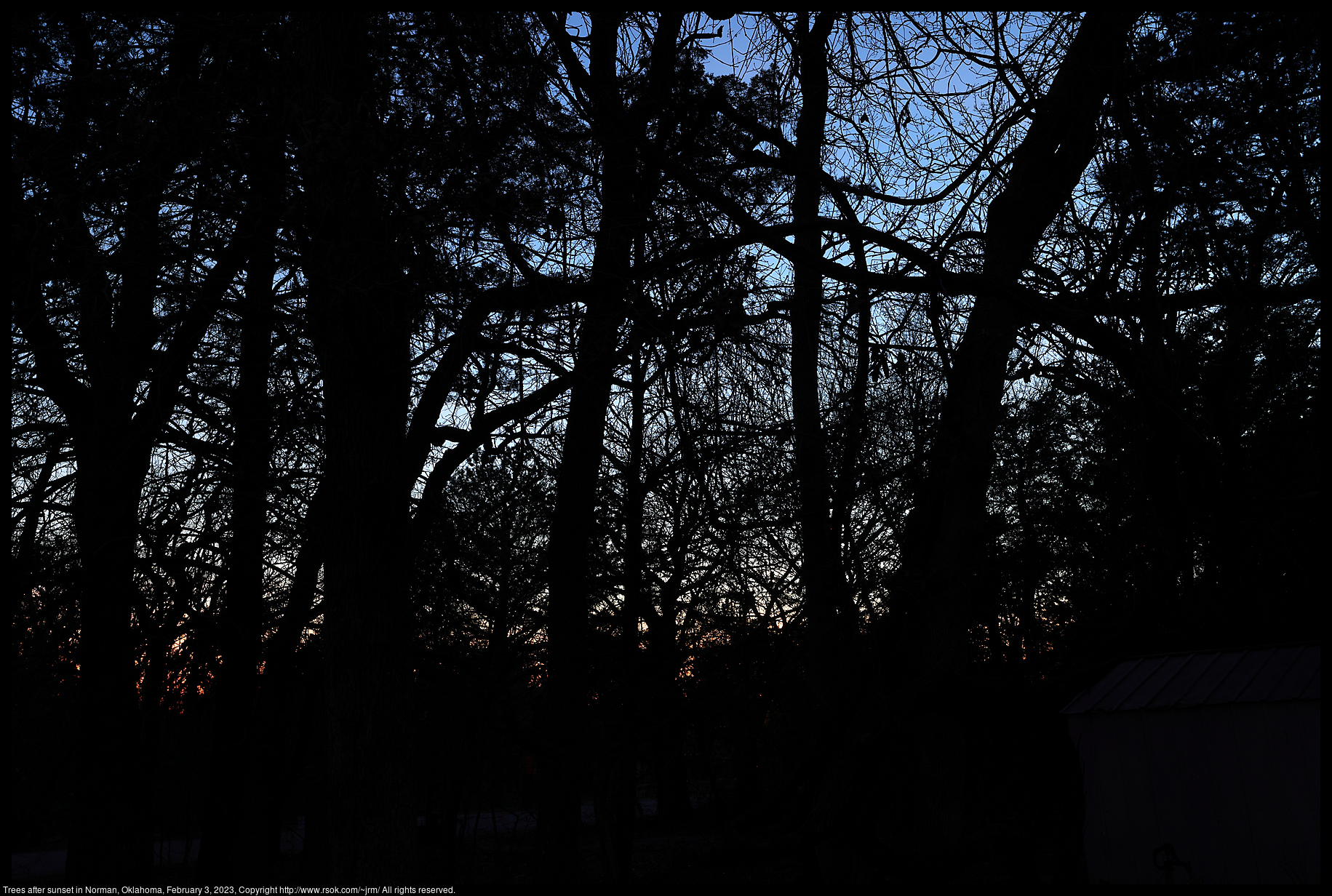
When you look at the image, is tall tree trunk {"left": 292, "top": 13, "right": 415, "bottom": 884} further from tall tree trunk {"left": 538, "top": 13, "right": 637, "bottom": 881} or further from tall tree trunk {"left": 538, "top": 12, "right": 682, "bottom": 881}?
tall tree trunk {"left": 538, "top": 13, "right": 637, "bottom": 881}

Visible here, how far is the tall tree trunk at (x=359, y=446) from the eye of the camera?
4711 millimetres

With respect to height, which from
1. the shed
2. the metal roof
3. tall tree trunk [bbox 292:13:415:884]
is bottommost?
the shed

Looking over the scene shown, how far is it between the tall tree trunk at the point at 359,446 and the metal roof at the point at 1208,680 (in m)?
4.81

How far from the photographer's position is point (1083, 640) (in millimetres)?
8891

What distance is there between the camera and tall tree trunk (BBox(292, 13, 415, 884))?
471 cm

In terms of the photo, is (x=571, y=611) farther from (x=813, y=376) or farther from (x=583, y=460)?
(x=813, y=376)

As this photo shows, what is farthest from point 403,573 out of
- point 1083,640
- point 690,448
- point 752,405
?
point 1083,640

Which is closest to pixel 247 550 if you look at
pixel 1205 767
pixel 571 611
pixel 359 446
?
pixel 359 446

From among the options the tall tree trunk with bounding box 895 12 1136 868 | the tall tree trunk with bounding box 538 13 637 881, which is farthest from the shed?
the tall tree trunk with bounding box 538 13 637 881

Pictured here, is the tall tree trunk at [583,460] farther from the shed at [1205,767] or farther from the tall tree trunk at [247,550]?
the shed at [1205,767]

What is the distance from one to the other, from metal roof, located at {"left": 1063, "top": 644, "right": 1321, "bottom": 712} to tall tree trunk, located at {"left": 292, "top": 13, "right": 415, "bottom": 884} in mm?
4813

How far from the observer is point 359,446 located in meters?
5.27

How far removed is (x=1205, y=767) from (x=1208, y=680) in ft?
1.83

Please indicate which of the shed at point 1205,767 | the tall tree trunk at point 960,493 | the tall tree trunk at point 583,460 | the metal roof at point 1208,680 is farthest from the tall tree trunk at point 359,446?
the metal roof at point 1208,680
